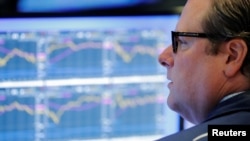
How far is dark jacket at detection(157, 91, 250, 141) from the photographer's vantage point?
1040 mm

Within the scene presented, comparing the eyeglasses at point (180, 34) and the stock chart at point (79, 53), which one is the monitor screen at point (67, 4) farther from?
the eyeglasses at point (180, 34)

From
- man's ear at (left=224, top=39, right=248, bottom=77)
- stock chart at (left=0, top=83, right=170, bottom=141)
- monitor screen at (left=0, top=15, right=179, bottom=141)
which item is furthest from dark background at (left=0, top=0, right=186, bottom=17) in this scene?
man's ear at (left=224, top=39, right=248, bottom=77)

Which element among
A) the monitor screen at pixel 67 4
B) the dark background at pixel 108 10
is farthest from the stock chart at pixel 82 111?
the monitor screen at pixel 67 4

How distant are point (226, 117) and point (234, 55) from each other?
0.13m

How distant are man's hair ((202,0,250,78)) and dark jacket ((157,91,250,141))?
0.24 ft

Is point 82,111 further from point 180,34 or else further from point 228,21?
point 228,21

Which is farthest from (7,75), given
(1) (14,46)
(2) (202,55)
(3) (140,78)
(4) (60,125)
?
(2) (202,55)

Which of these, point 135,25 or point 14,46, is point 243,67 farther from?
point 14,46

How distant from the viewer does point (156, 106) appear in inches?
55.8

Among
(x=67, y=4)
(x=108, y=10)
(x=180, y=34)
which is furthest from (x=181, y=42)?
(x=67, y=4)

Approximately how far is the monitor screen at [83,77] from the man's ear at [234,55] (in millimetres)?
302

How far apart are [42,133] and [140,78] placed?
27 cm

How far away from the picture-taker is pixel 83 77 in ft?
4.41

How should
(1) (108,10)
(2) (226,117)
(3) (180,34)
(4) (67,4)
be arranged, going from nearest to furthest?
(2) (226,117)
(3) (180,34)
(1) (108,10)
(4) (67,4)
